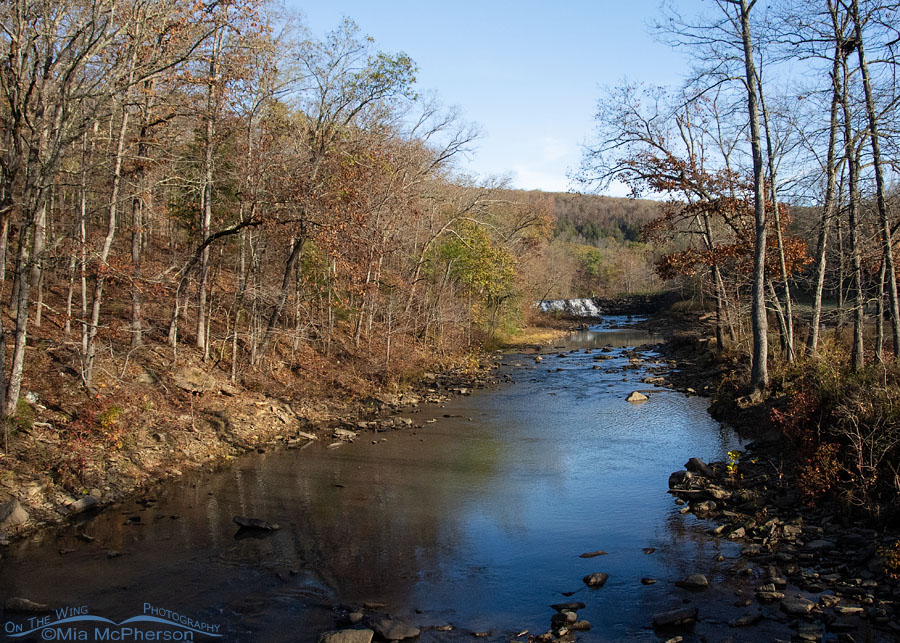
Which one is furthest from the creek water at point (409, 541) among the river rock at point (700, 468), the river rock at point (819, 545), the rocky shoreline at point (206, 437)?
the river rock at point (819, 545)

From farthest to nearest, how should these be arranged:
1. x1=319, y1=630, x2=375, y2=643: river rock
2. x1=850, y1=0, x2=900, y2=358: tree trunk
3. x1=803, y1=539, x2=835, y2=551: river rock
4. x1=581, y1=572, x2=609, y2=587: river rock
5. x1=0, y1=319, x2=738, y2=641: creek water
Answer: x1=850, y1=0, x2=900, y2=358: tree trunk
x1=803, y1=539, x2=835, y2=551: river rock
x1=581, y1=572, x2=609, y2=587: river rock
x1=0, y1=319, x2=738, y2=641: creek water
x1=319, y1=630, x2=375, y2=643: river rock

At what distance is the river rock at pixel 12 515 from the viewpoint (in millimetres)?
9727

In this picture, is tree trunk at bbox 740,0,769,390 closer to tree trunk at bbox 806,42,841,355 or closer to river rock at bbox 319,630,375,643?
tree trunk at bbox 806,42,841,355

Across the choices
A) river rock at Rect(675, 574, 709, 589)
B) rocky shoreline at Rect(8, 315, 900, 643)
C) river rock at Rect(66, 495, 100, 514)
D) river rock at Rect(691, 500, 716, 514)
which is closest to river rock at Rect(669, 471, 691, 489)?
rocky shoreline at Rect(8, 315, 900, 643)

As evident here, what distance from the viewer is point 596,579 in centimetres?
800

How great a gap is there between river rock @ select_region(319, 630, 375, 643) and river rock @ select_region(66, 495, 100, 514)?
6.56 meters

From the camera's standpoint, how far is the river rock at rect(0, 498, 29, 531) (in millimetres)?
9727

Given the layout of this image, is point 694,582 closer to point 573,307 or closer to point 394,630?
point 394,630

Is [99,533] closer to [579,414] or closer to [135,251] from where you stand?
[135,251]

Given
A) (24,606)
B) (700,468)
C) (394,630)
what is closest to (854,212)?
(700,468)

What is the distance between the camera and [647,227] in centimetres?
2381

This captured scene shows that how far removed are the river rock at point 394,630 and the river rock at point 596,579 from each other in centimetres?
241

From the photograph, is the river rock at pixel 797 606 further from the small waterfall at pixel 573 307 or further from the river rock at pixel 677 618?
the small waterfall at pixel 573 307

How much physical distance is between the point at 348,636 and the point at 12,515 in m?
6.69
